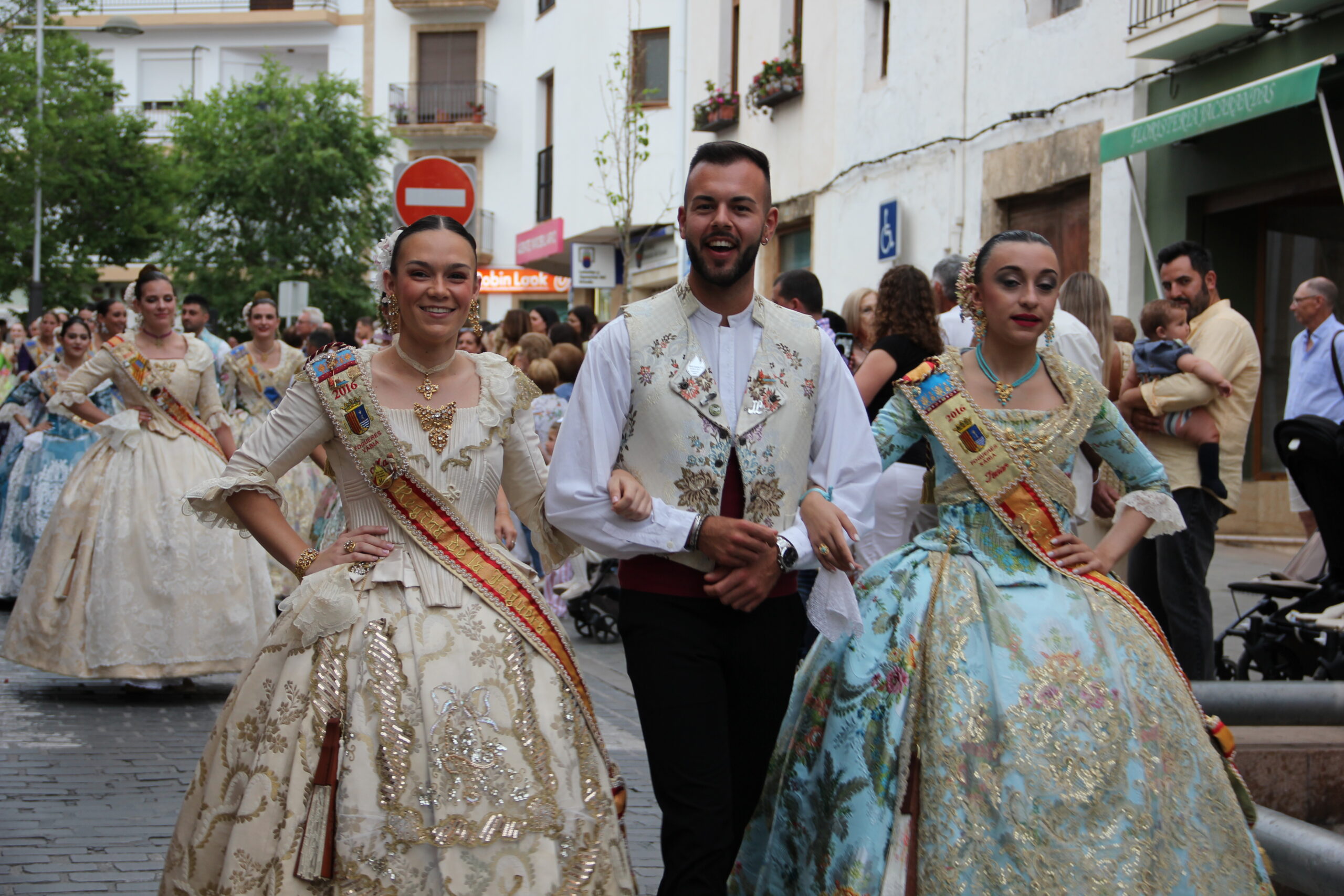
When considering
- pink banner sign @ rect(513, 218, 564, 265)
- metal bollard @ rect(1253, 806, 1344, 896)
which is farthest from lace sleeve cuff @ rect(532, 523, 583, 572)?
pink banner sign @ rect(513, 218, 564, 265)

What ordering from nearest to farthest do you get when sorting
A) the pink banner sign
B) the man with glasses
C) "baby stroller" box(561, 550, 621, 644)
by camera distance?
1. the man with glasses
2. "baby stroller" box(561, 550, 621, 644)
3. the pink banner sign

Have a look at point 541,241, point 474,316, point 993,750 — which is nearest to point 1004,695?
point 993,750

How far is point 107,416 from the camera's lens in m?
8.30

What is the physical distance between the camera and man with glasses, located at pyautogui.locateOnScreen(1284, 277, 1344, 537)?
9.87 metres

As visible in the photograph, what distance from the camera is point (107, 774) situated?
634 cm

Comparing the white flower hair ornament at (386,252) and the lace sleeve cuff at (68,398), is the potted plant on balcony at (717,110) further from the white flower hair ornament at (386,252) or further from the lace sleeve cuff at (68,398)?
the white flower hair ornament at (386,252)

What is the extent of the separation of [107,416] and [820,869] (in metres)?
5.71

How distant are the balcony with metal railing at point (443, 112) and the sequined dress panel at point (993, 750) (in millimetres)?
37852

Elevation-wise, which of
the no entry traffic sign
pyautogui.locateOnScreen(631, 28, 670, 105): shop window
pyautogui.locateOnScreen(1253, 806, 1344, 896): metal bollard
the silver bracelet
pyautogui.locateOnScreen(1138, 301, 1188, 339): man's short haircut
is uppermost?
pyautogui.locateOnScreen(631, 28, 670, 105): shop window

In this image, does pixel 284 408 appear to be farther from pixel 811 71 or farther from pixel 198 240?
pixel 198 240

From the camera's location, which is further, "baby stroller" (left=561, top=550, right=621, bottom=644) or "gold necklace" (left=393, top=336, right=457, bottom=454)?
"baby stroller" (left=561, top=550, right=621, bottom=644)

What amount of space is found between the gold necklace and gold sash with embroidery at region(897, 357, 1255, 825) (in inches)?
53.2

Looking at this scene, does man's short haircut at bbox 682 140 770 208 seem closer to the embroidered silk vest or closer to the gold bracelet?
the embroidered silk vest

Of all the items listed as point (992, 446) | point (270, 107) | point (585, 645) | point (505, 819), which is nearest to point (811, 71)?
point (585, 645)
